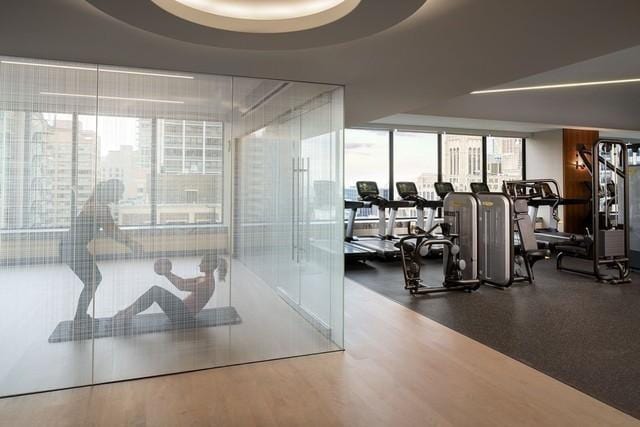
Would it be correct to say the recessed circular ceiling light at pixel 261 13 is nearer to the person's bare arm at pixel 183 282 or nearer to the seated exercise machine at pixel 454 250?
the person's bare arm at pixel 183 282

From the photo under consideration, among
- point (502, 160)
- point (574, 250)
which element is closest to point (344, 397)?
point (574, 250)

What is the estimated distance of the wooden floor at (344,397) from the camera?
98.3 inches

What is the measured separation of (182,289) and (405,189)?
22.3 ft

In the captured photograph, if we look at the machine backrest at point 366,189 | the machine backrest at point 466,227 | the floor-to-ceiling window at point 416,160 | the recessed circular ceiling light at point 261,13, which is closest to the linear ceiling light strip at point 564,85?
the machine backrest at point 466,227

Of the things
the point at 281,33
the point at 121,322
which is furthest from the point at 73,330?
the point at 281,33

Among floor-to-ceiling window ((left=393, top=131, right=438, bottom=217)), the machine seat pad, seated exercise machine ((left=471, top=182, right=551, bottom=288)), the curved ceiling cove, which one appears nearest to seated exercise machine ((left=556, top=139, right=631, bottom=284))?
the machine seat pad

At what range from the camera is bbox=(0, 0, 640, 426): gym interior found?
7.72 feet

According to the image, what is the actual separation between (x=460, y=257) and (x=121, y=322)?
4.57 metres

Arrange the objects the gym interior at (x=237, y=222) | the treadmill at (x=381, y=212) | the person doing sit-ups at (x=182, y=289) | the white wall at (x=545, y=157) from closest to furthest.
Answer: the gym interior at (x=237, y=222) < the person doing sit-ups at (x=182, y=289) < the treadmill at (x=381, y=212) < the white wall at (x=545, y=157)

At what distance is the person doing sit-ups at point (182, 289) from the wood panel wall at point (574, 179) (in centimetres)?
1028

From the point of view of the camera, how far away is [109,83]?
3004 millimetres

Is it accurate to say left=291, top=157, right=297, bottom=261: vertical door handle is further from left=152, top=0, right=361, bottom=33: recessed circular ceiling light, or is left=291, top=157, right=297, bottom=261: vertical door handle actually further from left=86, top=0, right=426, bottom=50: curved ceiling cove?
left=152, top=0, right=361, bottom=33: recessed circular ceiling light

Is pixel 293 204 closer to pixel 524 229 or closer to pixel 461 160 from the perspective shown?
pixel 524 229

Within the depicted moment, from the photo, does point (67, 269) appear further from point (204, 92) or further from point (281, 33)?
point (281, 33)
